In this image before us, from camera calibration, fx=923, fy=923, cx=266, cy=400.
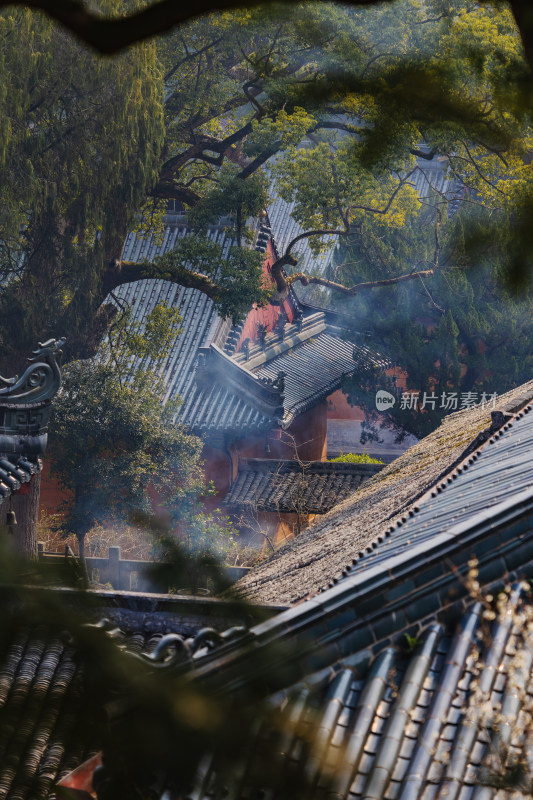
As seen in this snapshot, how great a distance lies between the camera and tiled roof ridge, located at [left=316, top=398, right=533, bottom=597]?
5.16 metres

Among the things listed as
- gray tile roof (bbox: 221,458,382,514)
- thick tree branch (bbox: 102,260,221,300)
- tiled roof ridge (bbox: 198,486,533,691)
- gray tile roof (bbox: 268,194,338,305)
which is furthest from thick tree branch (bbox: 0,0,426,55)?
gray tile roof (bbox: 268,194,338,305)

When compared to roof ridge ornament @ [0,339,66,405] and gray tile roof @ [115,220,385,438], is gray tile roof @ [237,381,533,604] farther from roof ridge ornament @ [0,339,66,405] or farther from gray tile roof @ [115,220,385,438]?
gray tile roof @ [115,220,385,438]

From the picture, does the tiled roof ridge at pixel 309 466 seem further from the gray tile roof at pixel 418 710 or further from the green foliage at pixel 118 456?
the gray tile roof at pixel 418 710

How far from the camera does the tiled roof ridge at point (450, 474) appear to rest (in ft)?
16.9

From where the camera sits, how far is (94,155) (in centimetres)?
1301

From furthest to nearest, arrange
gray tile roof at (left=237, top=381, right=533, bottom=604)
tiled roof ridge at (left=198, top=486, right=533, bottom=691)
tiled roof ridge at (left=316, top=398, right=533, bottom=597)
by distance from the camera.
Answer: tiled roof ridge at (left=316, top=398, right=533, bottom=597) → gray tile roof at (left=237, top=381, right=533, bottom=604) → tiled roof ridge at (left=198, top=486, right=533, bottom=691)

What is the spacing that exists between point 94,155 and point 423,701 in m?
11.2

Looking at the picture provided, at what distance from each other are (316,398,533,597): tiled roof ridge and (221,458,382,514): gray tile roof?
596cm

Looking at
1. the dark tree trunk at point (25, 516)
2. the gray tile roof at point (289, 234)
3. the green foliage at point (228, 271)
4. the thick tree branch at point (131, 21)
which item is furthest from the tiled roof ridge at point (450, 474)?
the gray tile roof at point (289, 234)

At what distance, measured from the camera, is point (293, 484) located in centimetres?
1484

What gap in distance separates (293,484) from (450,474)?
27.6ft

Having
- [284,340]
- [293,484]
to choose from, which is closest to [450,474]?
[293,484]

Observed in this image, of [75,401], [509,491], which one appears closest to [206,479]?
[75,401]

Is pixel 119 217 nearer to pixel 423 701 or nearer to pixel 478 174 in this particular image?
pixel 478 174
